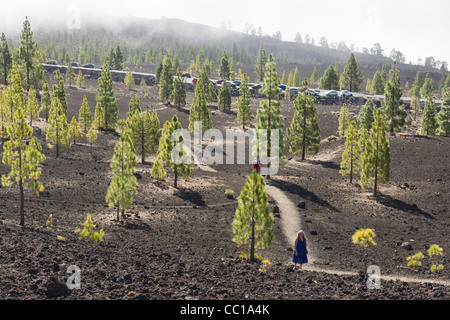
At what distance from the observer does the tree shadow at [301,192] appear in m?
37.1

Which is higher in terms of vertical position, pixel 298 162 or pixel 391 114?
pixel 391 114

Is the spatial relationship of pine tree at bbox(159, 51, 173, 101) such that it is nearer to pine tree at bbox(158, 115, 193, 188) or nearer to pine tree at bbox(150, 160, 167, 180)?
pine tree at bbox(158, 115, 193, 188)

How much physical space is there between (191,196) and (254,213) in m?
16.2

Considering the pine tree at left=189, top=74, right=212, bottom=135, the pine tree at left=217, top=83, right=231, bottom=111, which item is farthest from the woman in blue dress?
the pine tree at left=217, top=83, right=231, bottom=111

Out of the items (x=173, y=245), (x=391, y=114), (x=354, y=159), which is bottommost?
(x=173, y=245)

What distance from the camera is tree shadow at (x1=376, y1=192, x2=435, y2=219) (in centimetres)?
3517

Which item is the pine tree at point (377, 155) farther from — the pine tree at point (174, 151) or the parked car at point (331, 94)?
the parked car at point (331, 94)

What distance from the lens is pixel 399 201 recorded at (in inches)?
1490

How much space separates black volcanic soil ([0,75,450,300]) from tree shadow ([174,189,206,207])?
9cm

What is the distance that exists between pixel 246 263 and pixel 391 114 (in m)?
45.7

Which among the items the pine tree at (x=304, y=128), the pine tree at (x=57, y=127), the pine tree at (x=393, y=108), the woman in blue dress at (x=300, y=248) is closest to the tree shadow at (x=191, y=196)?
the woman in blue dress at (x=300, y=248)

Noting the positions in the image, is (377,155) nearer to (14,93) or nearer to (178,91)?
(14,93)
